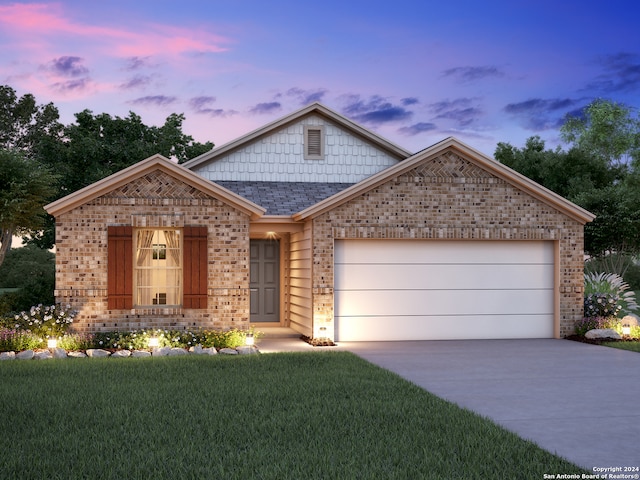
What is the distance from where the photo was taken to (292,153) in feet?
63.6

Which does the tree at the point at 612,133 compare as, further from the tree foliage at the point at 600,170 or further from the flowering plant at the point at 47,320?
the flowering plant at the point at 47,320

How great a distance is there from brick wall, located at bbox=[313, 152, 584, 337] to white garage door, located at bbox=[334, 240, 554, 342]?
320 millimetres

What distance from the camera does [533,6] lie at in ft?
70.4

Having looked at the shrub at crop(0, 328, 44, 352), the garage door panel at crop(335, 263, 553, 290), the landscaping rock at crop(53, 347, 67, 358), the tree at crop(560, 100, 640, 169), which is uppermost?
the tree at crop(560, 100, 640, 169)

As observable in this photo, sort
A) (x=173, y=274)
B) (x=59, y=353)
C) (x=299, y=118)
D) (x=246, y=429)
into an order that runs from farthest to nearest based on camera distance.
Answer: (x=299, y=118)
(x=173, y=274)
(x=59, y=353)
(x=246, y=429)

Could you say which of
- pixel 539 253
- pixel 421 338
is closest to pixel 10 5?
pixel 421 338

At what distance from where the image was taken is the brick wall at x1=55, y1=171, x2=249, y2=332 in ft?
47.8

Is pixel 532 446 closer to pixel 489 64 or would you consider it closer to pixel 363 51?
pixel 363 51

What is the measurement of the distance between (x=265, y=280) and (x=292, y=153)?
348cm

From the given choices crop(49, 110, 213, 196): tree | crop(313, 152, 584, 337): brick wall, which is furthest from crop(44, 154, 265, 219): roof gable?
crop(49, 110, 213, 196): tree

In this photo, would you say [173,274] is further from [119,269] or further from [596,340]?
[596,340]

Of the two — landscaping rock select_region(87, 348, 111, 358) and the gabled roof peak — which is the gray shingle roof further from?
landscaping rock select_region(87, 348, 111, 358)

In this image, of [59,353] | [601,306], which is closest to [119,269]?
[59,353]

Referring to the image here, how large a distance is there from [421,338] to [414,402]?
7.73 metres
